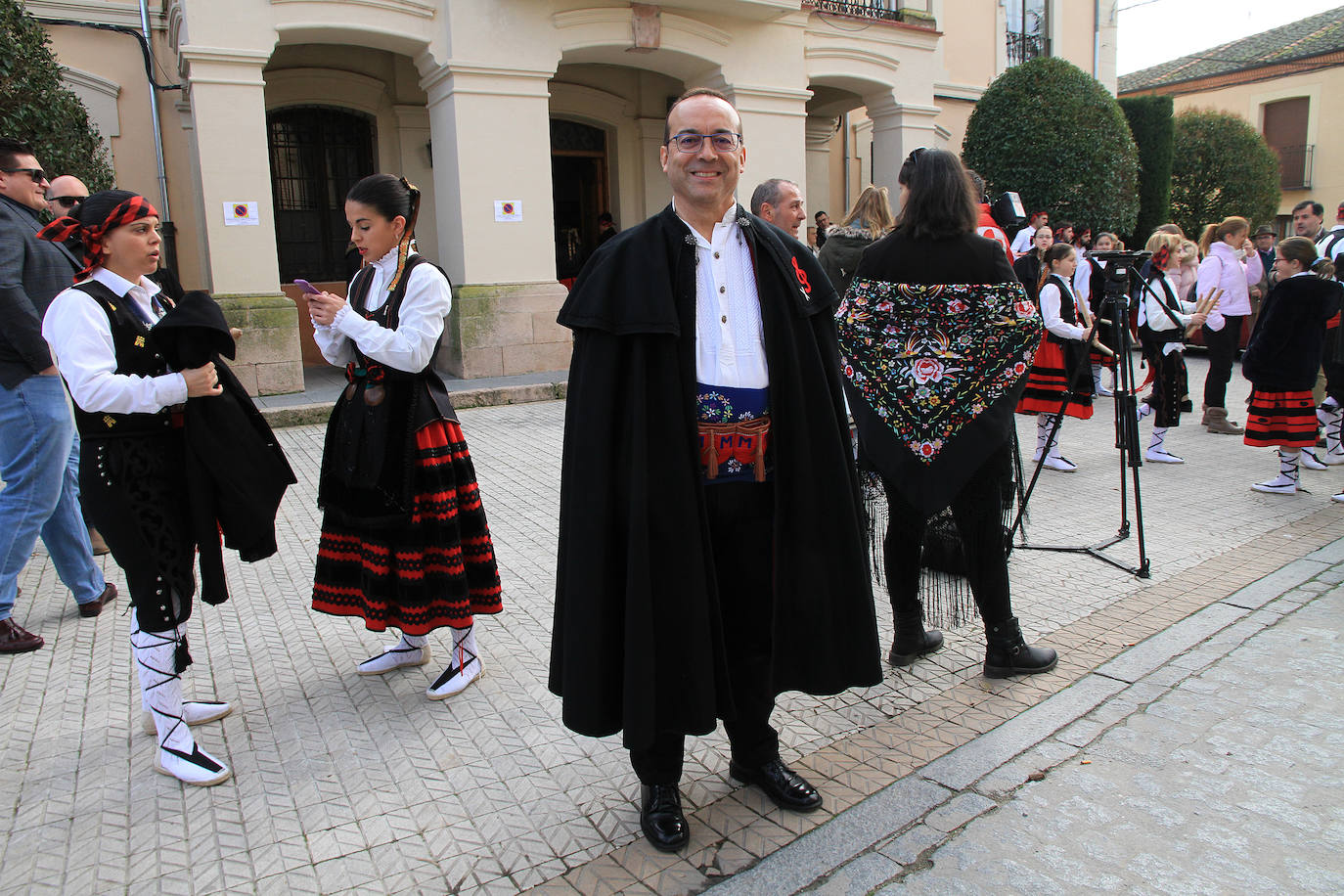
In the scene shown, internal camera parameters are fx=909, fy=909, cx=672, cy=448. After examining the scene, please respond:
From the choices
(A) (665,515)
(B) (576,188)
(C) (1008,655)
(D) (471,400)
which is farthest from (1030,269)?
(A) (665,515)

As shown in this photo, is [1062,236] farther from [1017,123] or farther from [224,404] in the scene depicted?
[224,404]

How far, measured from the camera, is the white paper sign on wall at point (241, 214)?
9131mm

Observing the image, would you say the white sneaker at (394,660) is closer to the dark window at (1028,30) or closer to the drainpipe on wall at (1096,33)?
the dark window at (1028,30)

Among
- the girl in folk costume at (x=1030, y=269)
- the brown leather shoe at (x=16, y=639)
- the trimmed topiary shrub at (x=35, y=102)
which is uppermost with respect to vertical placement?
the trimmed topiary shrub at (x=35, y=102)

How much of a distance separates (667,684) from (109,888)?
156 cm

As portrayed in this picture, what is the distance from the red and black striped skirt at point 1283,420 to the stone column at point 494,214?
7026 millimetres

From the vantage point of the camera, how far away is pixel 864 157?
16.5 m

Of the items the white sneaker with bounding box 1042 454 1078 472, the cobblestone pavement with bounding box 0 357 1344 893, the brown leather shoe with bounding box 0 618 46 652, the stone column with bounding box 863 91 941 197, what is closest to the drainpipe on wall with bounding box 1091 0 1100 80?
the stone column with bounding box 863 91 941 197

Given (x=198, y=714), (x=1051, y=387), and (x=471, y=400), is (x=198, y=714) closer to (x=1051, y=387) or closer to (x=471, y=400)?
(x=1051, y=387)

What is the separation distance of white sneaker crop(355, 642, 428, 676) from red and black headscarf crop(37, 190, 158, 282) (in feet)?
5.70

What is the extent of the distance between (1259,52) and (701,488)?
35232 millimetres

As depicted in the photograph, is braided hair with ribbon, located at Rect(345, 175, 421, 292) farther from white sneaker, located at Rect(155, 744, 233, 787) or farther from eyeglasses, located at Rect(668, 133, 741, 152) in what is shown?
white sneaker, located at Rect(155, 744, 233, 787)

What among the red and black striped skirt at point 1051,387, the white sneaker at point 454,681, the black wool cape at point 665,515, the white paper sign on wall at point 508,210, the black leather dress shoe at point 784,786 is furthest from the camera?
the white paper sign on wall at point 508,210

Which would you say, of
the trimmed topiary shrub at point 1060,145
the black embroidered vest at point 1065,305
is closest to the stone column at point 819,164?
the trimmed topiary shrub at point 1060,145
